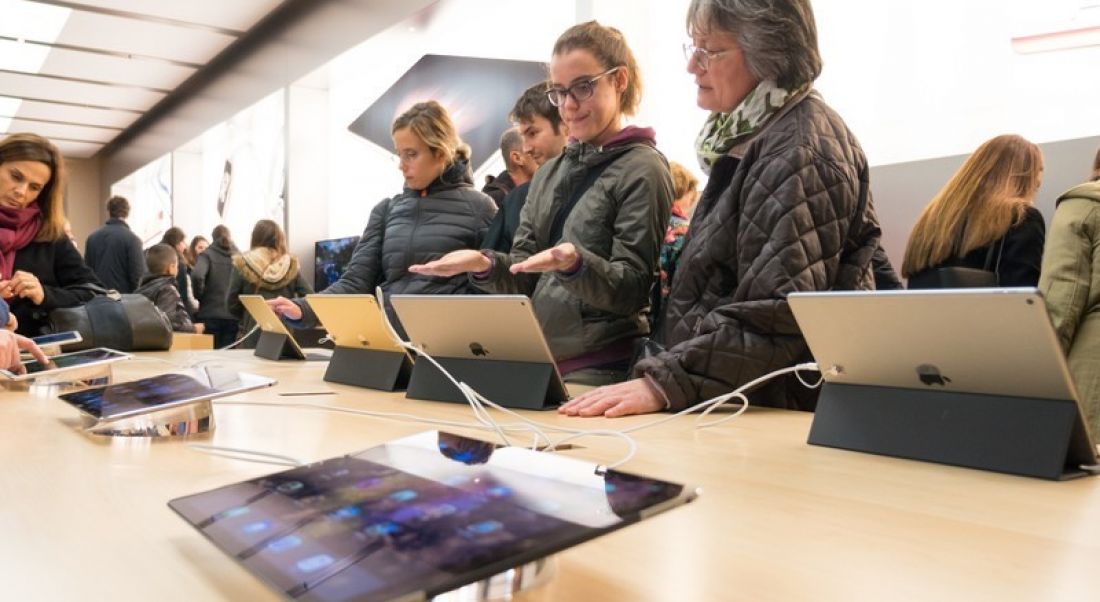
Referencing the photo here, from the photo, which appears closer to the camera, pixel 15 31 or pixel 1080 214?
pixel 1080 214

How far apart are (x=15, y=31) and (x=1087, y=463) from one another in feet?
24.0

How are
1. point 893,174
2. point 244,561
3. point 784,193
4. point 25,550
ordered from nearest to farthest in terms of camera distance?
point 244,561
point 25,550
point 784,193
point 893,174

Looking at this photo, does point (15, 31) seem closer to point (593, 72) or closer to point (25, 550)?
point (593, 72)

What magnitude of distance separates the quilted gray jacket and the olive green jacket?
112 cm

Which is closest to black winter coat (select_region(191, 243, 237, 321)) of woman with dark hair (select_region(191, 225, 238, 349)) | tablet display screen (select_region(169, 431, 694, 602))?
woman with dark hair (select_region(191, 225, 238, 349))

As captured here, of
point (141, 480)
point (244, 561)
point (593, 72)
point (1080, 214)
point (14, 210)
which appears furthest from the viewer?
point (14, 210)

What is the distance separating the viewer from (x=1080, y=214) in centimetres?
201

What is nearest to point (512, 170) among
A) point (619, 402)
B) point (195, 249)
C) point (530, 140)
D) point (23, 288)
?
point (530, 140)

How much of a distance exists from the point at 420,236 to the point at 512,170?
545 mm

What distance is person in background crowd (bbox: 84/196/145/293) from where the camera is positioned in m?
5.96

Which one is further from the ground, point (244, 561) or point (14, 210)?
point (14, 210)

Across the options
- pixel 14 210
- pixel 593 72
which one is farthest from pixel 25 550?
pixel 14 210

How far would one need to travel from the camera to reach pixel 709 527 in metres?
0.55

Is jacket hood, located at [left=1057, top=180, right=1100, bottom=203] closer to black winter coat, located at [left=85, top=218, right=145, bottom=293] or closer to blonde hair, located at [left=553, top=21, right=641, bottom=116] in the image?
blonde hair, located at [left=553, top=21, right=641, bottom=116]
